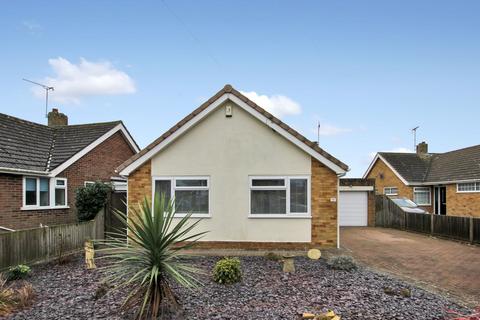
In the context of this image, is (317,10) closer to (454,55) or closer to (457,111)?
(454,55)

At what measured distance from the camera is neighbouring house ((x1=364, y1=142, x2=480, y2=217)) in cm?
1970

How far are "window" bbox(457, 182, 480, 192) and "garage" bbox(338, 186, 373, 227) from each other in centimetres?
608

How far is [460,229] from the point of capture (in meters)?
13.7

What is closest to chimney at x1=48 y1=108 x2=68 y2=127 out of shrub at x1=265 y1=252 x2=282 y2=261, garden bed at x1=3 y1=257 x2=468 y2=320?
garden bed at x1=3 y1=257 x2=468 y2=320

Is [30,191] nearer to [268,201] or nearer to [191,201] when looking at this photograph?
[191,201]

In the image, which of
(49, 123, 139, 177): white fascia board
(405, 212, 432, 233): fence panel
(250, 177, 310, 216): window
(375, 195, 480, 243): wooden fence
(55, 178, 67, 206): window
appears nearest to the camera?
(250, 177, 310, 216): window

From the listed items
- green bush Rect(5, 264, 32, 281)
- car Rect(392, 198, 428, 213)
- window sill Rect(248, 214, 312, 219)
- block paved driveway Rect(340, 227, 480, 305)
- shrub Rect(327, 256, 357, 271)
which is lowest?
block paved driveway Rect(340, 227, 480, 305)

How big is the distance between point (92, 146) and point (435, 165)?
23687 millimetres

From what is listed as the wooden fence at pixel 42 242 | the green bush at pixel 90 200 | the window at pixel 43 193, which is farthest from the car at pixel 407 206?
the window at pixel 43 193

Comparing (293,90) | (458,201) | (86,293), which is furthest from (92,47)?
(458,201)

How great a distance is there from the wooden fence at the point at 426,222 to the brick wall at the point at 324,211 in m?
6.89

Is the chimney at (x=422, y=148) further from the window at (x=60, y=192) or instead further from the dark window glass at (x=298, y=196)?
the window at (x=60, y=192)

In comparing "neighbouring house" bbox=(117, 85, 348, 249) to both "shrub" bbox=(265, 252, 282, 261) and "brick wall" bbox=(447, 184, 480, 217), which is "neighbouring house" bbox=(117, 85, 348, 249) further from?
"brick wall" bbox=(447, 184, 480, 217)

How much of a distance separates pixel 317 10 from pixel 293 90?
3.35m
